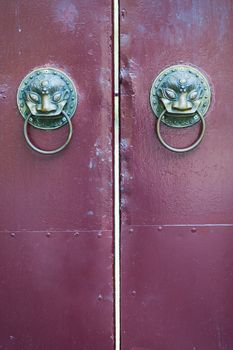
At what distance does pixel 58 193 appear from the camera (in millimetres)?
1250

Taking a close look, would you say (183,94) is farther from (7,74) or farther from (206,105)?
(7,74)

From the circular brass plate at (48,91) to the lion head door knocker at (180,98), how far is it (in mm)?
237

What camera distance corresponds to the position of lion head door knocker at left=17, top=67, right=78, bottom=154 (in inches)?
45.9

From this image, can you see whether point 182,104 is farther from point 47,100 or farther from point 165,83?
point 47,100

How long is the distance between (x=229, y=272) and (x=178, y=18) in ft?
2.50

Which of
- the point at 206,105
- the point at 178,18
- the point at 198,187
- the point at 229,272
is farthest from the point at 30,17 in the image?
the point at 229,272

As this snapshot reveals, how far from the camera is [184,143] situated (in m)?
1.22

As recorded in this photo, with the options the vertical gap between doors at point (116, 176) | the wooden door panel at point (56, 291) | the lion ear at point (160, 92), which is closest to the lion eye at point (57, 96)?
the vertical gap between doors at point (116, 176)

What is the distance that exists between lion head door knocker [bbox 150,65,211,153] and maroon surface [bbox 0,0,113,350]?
0.48 ft

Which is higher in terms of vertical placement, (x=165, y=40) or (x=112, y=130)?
(x=165, y=40)

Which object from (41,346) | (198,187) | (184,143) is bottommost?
(41,346)

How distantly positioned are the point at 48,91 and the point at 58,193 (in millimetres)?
302

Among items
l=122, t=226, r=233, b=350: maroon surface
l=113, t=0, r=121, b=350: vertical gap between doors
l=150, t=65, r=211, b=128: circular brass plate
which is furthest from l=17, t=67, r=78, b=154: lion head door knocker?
l=122, t=226, r=233, b=350: maroon surface

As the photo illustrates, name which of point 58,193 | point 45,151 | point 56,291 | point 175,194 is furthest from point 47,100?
point 56,291
